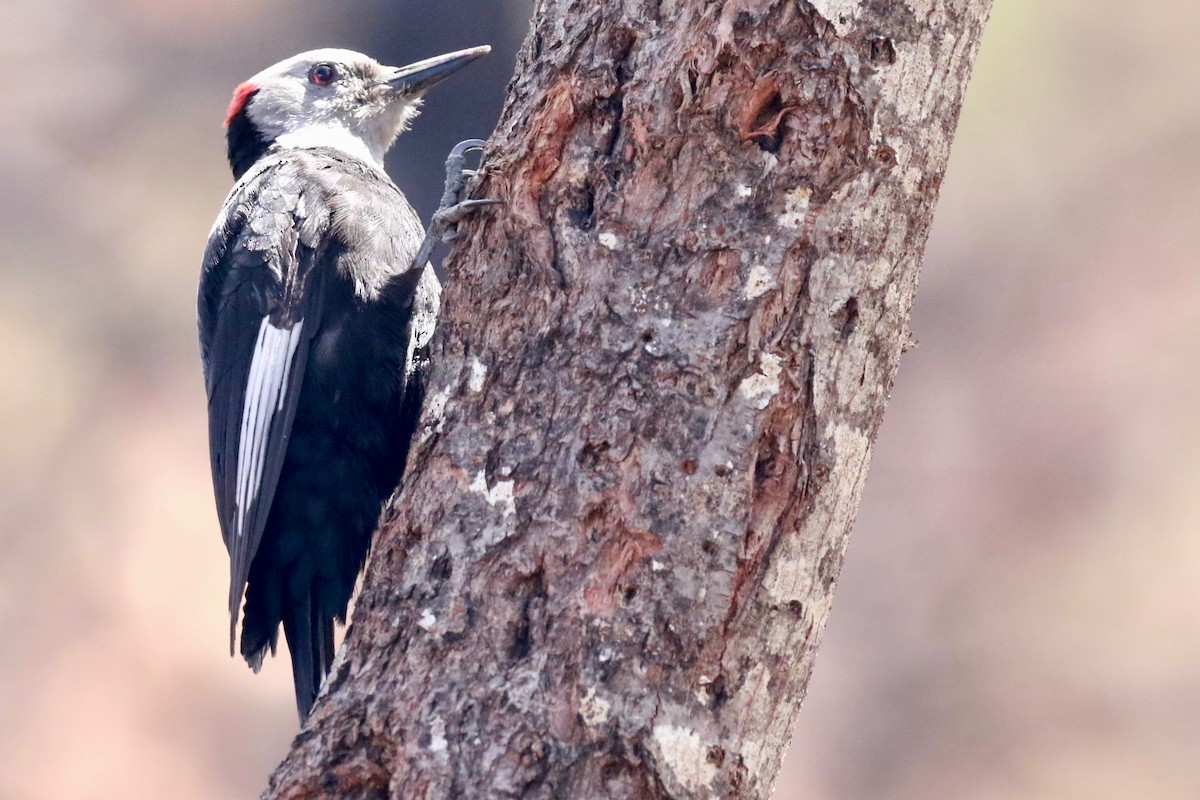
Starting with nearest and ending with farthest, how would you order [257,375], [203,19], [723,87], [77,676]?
[723,87] → [257,375] → [77,676] → [203,19]

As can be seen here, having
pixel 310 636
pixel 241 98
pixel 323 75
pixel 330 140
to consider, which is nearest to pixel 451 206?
pixel 310 636

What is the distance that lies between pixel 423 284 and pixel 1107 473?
6.05 meters

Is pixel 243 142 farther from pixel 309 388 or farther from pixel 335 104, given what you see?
pixel 309 388

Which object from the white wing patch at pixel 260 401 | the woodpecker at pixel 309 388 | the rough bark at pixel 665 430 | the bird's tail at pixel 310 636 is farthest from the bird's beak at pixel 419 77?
the rough bark at pixel 665 430

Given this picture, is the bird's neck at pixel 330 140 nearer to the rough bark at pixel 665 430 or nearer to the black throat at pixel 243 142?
the black throat at pixel 243 142

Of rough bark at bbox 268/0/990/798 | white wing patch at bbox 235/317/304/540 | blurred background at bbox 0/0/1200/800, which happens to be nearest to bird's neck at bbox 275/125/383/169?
white wing patch at bbox 235/317/304/540

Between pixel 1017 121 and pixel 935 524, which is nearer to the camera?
pixel 935 524

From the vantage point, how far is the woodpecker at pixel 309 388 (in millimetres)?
2719

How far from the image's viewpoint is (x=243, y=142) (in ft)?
12.6

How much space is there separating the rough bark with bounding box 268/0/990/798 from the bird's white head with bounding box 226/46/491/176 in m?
1.94

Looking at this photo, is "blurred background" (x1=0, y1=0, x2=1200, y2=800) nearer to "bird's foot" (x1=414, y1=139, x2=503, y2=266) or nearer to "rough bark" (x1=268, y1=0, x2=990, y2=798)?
"bird's foot" (x1=414, y1=139, x2=503, y2=266)

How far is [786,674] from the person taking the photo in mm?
1754

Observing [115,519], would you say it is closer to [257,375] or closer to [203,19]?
[203,19]

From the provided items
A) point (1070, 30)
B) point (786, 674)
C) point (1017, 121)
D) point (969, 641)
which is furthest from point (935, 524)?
point (786, 674)
